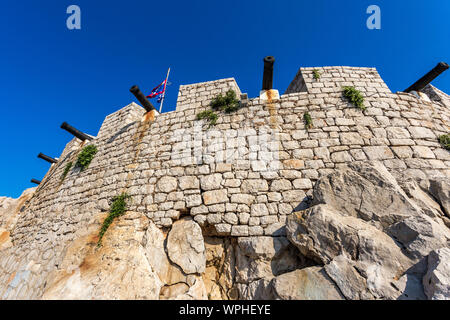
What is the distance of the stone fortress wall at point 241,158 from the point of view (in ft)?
11.9

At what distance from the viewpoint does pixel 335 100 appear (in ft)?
15.0

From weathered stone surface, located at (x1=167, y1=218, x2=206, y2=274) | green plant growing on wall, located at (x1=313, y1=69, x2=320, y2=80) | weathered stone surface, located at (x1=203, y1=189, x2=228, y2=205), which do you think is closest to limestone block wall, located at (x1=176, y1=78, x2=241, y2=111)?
green plant growing on wall, located at (x1=313, y1=69, x2=320, y2=80)

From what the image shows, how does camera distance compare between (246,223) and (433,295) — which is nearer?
(433,295)

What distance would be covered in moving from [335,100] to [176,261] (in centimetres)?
501

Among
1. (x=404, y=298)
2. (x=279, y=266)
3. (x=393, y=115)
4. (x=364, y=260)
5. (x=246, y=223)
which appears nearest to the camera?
(x=404, y=298)

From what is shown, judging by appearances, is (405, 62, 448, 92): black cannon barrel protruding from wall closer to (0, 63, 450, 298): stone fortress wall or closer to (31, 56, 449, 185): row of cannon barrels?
(31, 56, 449, 185): row of cannon barrels

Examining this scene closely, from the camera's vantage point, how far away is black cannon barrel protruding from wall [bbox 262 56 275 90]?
429cm

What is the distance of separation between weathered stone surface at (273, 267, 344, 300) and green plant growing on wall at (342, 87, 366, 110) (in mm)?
3919

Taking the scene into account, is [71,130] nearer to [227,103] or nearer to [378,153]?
[227,103]

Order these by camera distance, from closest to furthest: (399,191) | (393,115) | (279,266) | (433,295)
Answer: (433,295) → (399,191) → (279,266) → (393,115)

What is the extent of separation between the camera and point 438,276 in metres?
1.81

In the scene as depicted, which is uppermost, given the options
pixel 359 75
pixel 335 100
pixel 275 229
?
pixel 359 75

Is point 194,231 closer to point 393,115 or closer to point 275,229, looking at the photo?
point 275,229

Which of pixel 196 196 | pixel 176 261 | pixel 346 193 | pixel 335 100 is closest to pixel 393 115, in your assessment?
pixel 335 100
